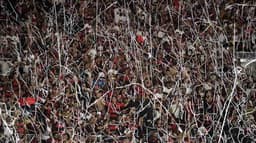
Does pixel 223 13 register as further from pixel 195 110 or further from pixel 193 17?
pixel 195 110

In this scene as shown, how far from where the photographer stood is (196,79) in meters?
1.92

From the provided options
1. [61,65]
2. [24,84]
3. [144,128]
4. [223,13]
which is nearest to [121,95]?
[144,128]

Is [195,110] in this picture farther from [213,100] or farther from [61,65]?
[61,65]

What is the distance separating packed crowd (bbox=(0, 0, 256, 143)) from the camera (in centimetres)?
185

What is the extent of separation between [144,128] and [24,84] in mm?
601

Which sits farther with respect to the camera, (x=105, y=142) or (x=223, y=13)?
(x=223, y=13)

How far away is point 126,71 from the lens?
1.94 m

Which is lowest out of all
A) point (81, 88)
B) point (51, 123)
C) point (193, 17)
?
point (51, 123)

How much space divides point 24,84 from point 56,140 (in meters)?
0.32

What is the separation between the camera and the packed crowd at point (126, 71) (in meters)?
1.85

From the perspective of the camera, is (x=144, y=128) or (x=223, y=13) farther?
(x=223, y=13)

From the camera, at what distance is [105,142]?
6.03 feet

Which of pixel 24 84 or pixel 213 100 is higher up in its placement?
pixel 24 84

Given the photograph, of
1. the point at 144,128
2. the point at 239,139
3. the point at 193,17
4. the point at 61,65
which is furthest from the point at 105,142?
the point at 193,17
